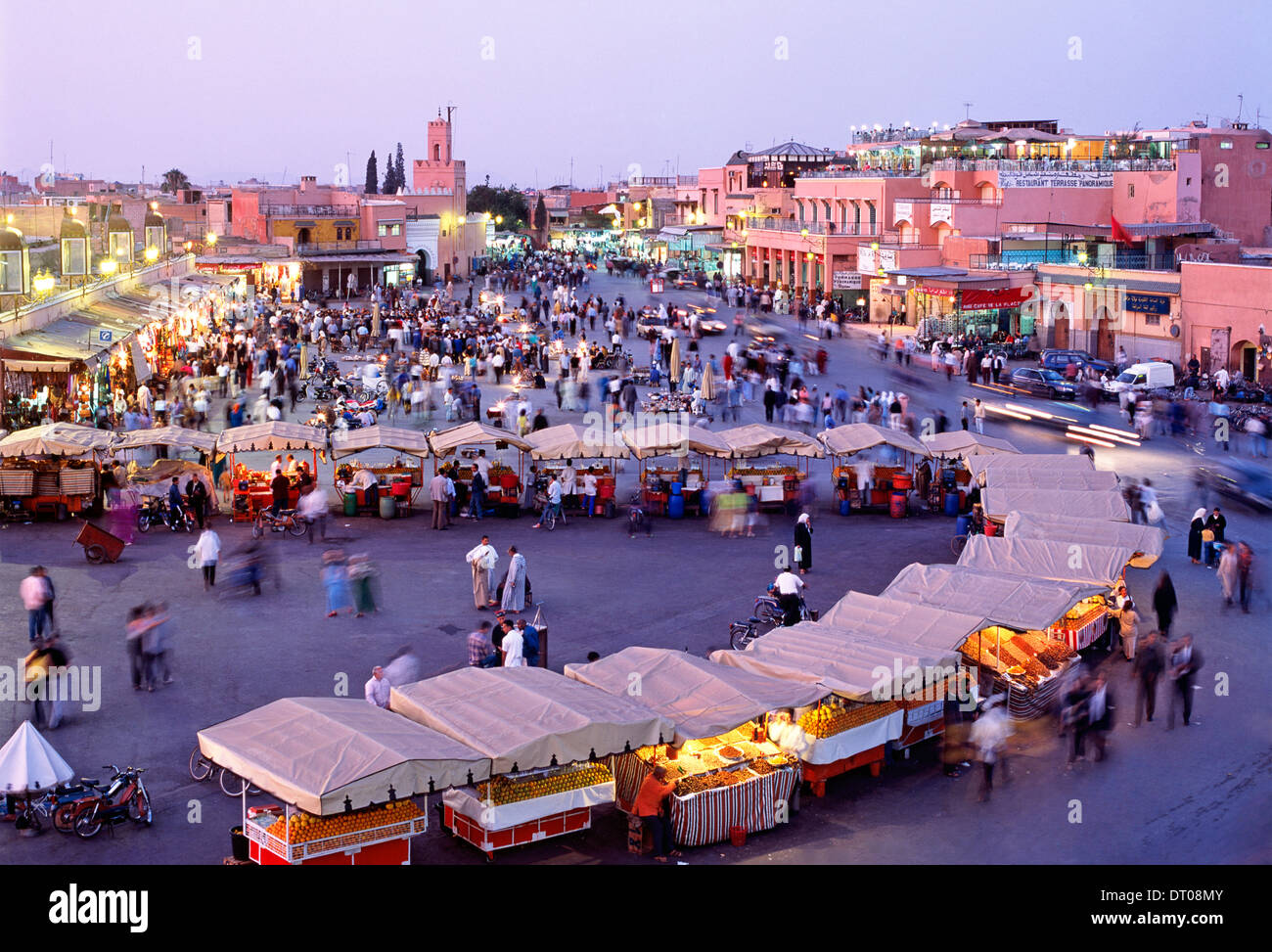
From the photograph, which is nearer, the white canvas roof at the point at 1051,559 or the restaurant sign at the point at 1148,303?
the white canvas roof at the point at 1051,559

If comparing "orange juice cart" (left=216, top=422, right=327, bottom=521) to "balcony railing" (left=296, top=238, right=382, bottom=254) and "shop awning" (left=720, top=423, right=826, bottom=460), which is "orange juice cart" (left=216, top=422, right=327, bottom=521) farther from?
"balcony railing" (left=296, top=238, right=382, bottom=254)

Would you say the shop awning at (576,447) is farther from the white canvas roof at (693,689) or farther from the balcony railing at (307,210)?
the balcony railing at (307,210)

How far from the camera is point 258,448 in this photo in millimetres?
20625

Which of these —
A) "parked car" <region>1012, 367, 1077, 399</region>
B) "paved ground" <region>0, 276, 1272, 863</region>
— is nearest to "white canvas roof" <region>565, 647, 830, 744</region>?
"paved ground" <region>0, 276, 1272, 863</region>

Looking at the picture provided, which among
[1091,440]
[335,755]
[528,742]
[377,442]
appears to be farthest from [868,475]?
[335,755]

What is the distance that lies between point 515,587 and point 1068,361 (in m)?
25.0

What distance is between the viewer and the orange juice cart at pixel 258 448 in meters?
20.4

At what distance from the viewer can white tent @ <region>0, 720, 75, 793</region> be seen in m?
10.3

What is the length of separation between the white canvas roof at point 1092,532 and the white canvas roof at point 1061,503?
653mm

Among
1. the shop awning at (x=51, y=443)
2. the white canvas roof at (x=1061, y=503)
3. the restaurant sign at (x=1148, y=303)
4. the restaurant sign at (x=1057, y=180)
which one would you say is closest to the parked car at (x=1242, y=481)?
the white canvas roof at (x=1061, y=503)

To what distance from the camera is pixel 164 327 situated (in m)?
37.8

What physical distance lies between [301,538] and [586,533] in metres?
3.89

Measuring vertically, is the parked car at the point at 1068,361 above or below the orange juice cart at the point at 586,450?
above
